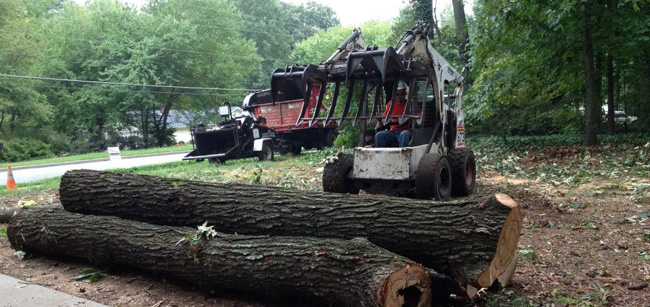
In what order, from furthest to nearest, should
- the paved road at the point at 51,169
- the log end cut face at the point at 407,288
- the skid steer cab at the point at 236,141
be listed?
the skid steer cab at the point at 236,141 → the paved road at the point at 51,169 → the log end cut face at the point at 407,288

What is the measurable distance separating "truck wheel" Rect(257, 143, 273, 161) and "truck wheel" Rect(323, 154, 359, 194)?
9.25 metres

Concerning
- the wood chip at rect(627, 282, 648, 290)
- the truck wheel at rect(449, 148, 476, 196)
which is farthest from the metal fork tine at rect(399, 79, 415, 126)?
the wood chip at rect(627, 282, 648, 290)

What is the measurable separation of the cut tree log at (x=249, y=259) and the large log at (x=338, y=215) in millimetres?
260

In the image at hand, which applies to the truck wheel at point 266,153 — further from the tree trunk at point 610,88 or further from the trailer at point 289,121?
the tree trunk at point 610,88

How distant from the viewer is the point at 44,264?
5.85 meters

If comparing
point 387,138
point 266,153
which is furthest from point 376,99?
point 266,153

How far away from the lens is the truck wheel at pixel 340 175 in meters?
7.69

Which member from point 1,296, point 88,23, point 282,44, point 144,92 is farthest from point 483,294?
point 282,44

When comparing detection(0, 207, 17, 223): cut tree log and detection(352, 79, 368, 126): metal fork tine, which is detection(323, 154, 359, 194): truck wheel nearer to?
detection(352, 79, 368, 126): metal fork tine

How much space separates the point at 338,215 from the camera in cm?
452

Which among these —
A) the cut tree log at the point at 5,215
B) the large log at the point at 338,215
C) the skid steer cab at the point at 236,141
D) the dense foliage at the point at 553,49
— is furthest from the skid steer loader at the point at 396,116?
the skid steer cab at the point at 236,141

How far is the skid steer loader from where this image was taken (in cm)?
709

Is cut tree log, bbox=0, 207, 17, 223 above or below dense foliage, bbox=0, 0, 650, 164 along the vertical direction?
below

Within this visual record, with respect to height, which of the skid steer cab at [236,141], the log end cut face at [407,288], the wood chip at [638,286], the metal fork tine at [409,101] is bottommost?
the wood chip at [638,286]
